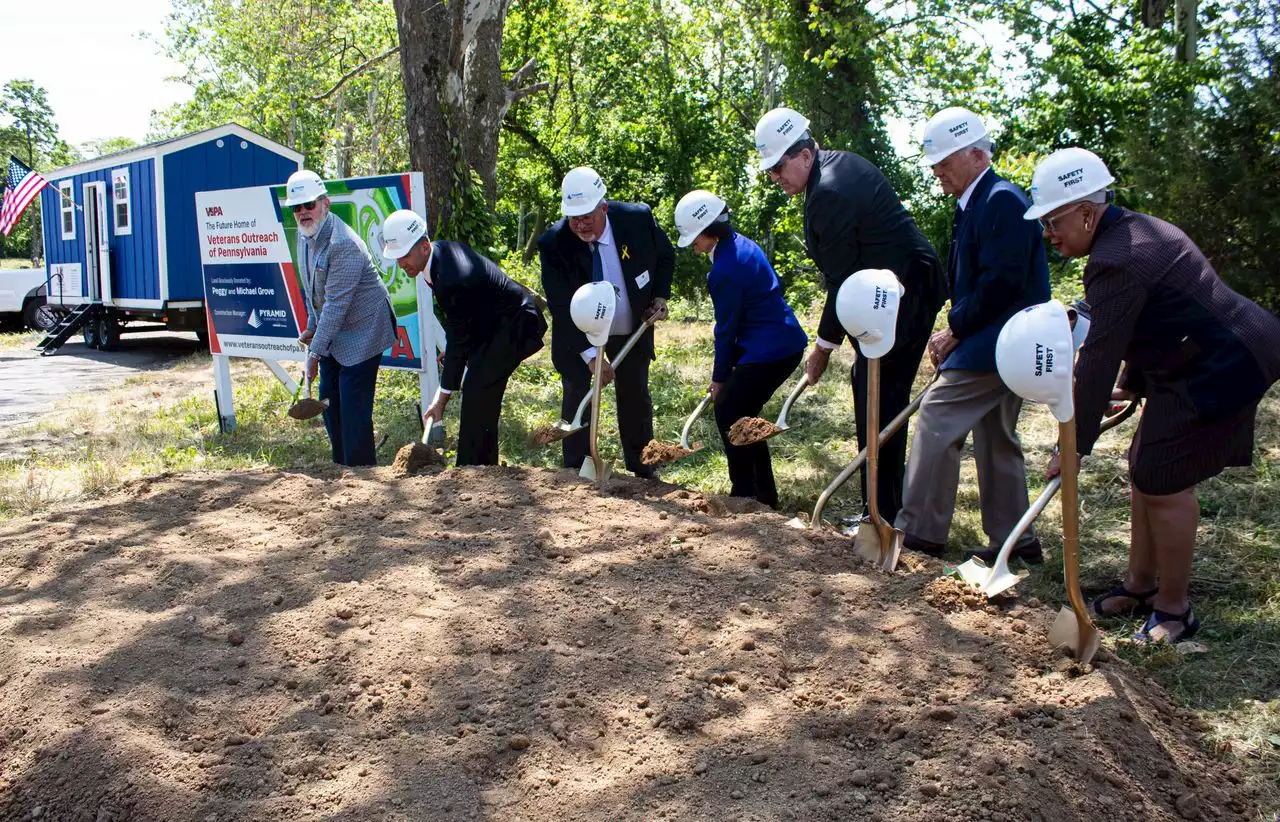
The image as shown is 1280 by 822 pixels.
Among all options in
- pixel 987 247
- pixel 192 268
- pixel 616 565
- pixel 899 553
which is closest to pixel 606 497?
pixel 616 565

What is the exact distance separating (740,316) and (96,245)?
15.6 m

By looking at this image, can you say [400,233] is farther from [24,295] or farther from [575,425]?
[24,295]

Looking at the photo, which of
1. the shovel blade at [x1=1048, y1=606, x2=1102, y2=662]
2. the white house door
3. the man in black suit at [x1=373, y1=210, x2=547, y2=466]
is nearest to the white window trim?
the white house door

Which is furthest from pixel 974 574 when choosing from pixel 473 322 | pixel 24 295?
pixel 24 295

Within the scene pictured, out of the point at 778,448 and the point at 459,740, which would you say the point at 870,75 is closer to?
the point at 778,448

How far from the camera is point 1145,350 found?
372 centimetres

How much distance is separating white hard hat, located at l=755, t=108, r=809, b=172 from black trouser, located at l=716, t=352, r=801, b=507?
40.3 inches

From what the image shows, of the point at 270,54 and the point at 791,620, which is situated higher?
the point at 270,54

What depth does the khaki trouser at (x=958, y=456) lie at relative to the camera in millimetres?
4402

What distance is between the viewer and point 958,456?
4.44 metres

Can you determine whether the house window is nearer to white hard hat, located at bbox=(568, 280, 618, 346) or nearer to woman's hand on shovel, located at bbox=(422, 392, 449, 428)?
woman's hand on shovel, located at bbox=(422, 392, 449, 428)

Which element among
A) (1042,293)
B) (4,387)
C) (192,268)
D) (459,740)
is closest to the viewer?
(459,740)

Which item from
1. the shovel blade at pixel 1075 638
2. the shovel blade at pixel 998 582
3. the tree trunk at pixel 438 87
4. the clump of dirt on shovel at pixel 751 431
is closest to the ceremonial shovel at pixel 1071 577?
the shovel blade at pixel 1075 638

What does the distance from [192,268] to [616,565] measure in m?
14.2
